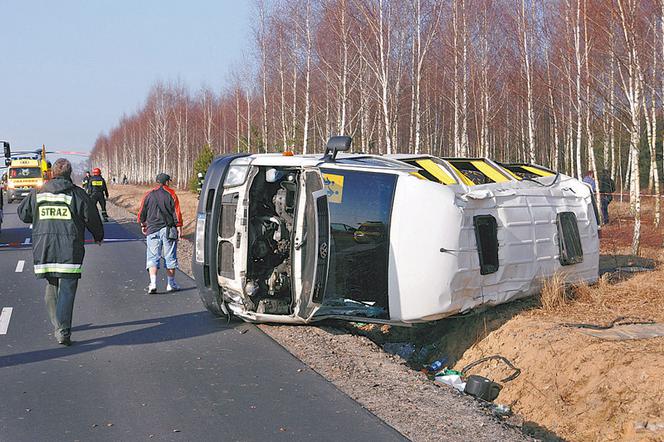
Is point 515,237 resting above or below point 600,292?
above

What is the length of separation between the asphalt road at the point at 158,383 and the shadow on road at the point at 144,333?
1 centimetres

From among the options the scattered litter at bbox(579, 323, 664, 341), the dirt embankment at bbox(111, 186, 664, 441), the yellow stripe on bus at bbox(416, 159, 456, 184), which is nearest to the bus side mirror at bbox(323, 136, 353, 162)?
the yellow stripe on bus at bbox(416, 159, 456, 184)

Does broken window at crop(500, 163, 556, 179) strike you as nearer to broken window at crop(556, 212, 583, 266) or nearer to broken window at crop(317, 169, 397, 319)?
broken window at crop(556, 212, 583, 266)

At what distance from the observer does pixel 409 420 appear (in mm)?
5934

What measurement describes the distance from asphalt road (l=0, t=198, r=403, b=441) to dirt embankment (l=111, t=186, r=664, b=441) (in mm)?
315

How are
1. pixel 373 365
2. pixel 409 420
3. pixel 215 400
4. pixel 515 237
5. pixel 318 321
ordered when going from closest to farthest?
pixel 409 420, pixel 215 400, pixel 373 365, pixel 515 237, pixel 318 321

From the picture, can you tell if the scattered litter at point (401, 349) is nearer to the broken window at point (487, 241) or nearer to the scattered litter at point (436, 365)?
the scattered litter at point (436, 365)

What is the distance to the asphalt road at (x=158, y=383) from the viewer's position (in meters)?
5.72

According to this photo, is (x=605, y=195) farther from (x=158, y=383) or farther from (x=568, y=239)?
(x=158, y=383)

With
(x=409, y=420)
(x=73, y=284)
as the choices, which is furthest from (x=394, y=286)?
(x=73, y=284)

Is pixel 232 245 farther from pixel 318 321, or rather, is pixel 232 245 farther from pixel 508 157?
pixel 508 157

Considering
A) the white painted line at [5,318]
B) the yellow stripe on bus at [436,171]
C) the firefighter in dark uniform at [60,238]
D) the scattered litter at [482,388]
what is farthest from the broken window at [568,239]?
the white painted line at [5,318]

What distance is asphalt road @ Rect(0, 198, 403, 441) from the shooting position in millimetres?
5719

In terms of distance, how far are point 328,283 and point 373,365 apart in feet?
3.61
